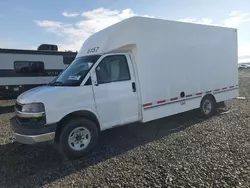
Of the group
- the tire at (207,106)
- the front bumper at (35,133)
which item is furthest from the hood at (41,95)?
the tire at (207,106)

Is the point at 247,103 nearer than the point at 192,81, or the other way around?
the point at 192,81

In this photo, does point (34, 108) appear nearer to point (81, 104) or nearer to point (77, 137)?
point (81, 104)

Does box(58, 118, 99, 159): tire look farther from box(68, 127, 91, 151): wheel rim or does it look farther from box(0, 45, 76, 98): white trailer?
box(0, 45, 76, 98): white trailer

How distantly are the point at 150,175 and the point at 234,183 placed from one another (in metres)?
1.32

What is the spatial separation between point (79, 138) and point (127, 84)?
67.4 inches

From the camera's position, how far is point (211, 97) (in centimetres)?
750

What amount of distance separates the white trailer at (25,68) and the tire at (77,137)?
8097 mm

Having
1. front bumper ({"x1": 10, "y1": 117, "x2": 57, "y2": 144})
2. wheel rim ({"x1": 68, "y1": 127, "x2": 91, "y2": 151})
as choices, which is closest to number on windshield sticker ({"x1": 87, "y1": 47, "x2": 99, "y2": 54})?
wheel rim ({"x1": 68, "y1": 127, "x2": 91, "y2": 151})

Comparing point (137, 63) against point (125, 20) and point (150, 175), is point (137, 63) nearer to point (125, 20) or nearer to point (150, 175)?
point (125, 20)

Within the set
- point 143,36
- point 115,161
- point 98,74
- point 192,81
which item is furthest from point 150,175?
point 192,81

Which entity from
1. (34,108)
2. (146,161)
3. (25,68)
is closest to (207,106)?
(146,161)

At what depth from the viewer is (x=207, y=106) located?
7.38 m

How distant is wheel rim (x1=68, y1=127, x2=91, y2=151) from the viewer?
15.2 ft

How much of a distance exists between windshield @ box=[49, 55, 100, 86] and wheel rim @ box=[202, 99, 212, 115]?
163 inches
